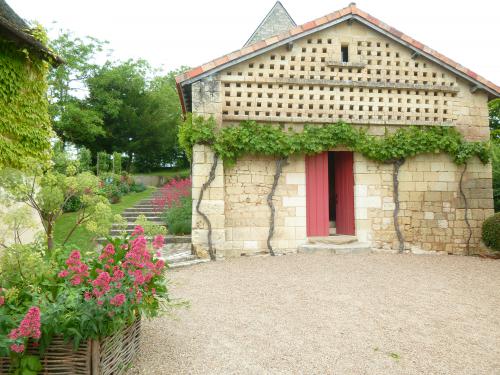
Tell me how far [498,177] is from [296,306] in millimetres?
11591

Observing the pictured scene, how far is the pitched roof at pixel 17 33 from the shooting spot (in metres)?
6.15

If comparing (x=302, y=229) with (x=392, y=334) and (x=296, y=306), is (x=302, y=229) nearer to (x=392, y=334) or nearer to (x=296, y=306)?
(x=296, y=306)

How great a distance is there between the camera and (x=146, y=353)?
329 centimetres

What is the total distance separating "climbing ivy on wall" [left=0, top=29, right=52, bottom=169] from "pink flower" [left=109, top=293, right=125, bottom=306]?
16.2ft

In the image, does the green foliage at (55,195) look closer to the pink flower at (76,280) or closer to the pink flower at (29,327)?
the pink flower at (76,280)

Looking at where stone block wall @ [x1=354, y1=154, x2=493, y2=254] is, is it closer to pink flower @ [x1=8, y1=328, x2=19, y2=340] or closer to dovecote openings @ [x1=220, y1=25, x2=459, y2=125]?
dovecote openings @ [x1=220, y1=25, x2=459, y2=125]

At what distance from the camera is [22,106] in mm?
7094

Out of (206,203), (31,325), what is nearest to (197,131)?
(206,203)

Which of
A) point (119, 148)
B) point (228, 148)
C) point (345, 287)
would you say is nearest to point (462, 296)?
point (345, 287)

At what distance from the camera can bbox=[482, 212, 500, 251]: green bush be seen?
780 centimetres

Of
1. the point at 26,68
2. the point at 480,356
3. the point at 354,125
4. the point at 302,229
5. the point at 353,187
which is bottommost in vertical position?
the point at 480,356

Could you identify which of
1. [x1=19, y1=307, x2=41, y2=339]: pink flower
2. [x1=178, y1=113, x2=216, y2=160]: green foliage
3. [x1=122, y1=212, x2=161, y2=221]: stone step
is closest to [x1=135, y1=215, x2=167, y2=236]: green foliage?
[x1=19, y1=307, x2=41, y2=339]: pink flower

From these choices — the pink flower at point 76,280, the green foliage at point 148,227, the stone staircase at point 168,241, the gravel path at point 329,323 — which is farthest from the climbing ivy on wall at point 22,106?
the pink flower at point 76,280

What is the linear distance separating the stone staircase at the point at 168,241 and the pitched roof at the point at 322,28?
3.24 m
